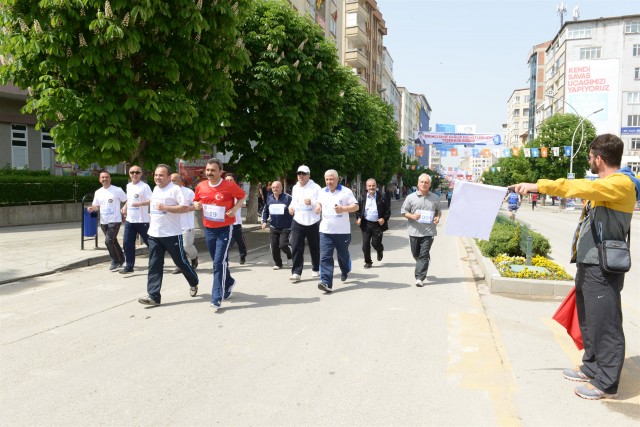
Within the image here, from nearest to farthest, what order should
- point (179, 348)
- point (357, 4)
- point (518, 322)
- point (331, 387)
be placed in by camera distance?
point (331, 387)
point (179, 348)
point (518, 322)
point (357, 4)

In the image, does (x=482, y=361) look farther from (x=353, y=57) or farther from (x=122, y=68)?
(x=353, y=57)

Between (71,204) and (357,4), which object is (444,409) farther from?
(357,4)

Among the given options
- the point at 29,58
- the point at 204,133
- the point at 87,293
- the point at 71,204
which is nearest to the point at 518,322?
the point at 87,293

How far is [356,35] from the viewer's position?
173ft

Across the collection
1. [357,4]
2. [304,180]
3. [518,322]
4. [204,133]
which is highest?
[357,4]

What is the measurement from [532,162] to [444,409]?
203ft

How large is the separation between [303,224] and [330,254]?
1.03 m

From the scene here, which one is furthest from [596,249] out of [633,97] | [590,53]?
[590,53]

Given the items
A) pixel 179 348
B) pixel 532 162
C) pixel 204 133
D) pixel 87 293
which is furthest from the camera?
pixel 532 162

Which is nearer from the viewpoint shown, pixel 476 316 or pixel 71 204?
pixel 476 316

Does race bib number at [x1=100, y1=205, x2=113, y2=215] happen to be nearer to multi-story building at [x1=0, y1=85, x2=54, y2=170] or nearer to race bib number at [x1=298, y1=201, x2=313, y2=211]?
race bib number at [x1=298, y1=201, x2=313, y2=211]

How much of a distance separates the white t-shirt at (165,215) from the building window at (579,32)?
3064 inches

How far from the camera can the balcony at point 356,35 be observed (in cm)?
5253

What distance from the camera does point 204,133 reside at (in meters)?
12.2
